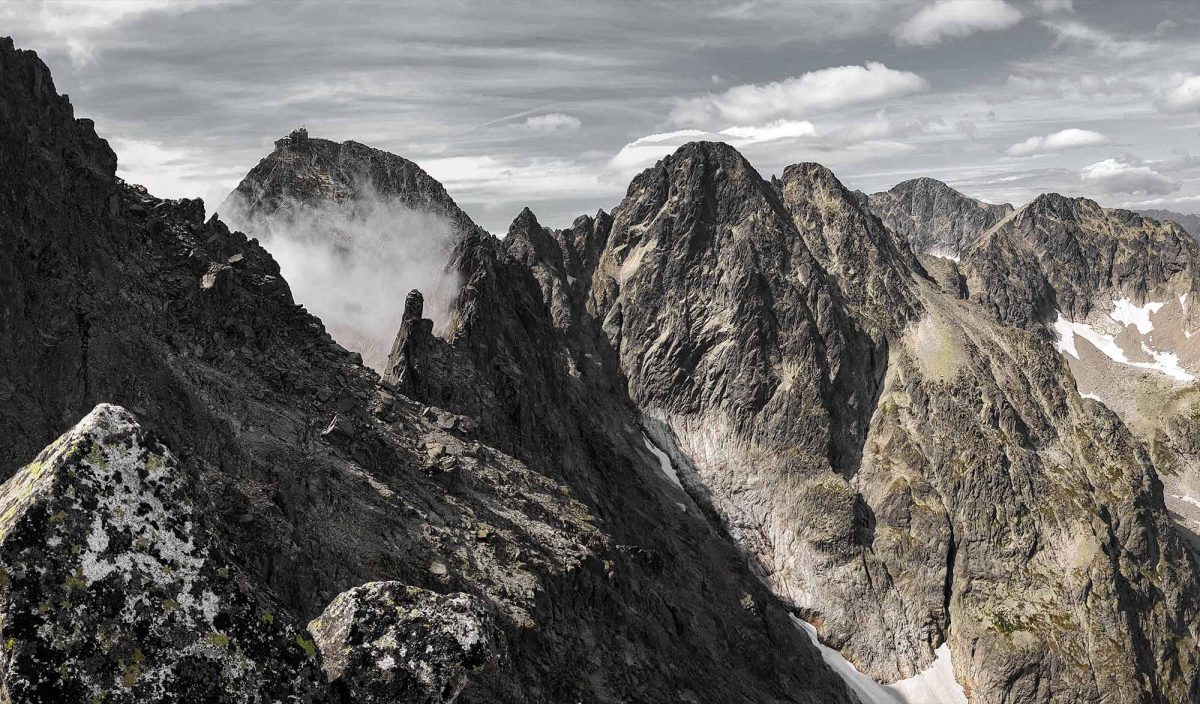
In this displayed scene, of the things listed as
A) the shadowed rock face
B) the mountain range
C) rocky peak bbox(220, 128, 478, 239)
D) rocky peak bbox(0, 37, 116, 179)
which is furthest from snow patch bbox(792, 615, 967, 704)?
rocky peak bbox(0, 37, 116, 179)

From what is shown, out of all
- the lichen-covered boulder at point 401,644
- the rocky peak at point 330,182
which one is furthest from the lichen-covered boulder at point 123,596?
the rocky peak at point 330,182

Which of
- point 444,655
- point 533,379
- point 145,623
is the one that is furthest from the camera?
point 533,379

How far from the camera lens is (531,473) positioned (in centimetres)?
7538

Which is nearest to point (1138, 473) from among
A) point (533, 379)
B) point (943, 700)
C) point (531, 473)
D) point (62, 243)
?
point (943, 700)

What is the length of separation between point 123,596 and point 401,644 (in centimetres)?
417

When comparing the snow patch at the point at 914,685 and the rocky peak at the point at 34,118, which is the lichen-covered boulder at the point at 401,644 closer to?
the rocky peak at the point at 34,118

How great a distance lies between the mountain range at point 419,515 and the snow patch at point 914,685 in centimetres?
75

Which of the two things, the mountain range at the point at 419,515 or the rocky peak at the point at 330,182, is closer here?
the mountain range at the point at 419,515

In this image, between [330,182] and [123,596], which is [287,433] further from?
[330,182]

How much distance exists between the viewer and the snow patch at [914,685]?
541 ft

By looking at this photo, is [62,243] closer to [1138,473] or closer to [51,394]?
[51,394]

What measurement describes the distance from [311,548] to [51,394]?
48.8 ft

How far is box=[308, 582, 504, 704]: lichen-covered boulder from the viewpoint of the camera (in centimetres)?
1031

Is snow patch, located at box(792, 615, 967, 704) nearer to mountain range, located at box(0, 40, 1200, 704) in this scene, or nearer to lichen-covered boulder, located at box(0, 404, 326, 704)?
mountain range, located at box(0, 40, 1200, 704)
